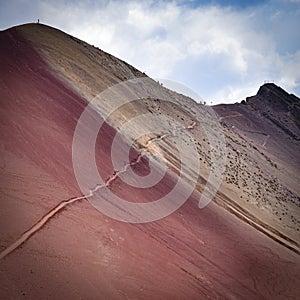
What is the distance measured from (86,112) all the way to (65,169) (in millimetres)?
5111

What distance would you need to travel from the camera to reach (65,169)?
959 cm

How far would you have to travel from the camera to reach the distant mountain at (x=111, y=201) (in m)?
6.77

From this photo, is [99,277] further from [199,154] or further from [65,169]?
[199,154]

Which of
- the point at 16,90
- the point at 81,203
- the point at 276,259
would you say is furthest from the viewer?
the point at 276,259

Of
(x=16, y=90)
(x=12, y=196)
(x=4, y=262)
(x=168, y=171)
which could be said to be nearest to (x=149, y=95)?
(x=168, y=171)

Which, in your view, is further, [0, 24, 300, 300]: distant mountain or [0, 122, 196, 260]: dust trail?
[0, 24, 300, 300]: distant mountain

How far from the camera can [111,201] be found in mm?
9844

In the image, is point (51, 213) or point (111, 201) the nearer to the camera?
point (51, 213)

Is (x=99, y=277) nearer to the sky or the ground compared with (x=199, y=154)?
nearer to the ground

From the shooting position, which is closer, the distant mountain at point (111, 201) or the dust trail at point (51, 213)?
the dust trail at point (51, 213)

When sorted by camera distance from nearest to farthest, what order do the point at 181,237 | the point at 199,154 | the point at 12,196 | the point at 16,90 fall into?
the point at 12,196 → the point at 181,237 → the point at 16,90 → the point at 199,154

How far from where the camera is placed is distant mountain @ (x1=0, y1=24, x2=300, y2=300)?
6773 millimetres

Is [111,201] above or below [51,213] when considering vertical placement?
above

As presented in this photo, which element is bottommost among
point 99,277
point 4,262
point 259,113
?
point 4,262
